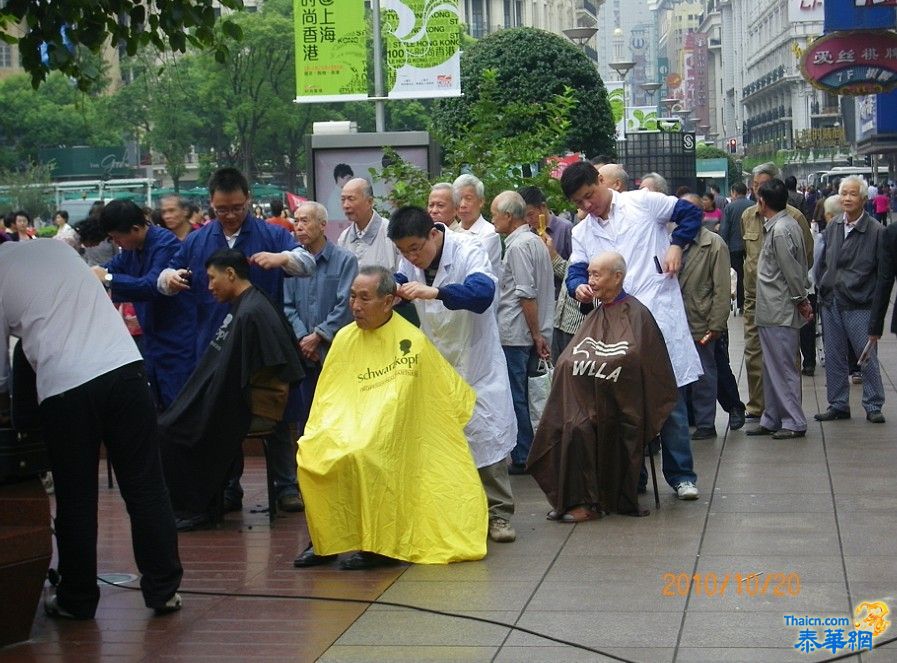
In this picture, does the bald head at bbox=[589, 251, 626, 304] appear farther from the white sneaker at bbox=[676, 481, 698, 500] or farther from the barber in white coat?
the barber in white coat

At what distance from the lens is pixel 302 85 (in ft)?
51.6

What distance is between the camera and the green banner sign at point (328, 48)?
1569 cm

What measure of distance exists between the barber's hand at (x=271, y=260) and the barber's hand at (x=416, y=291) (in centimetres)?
124

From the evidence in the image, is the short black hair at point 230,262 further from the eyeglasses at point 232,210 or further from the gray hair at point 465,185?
the gray hair at point 465,185

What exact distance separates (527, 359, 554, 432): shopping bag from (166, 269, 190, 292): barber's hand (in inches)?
105

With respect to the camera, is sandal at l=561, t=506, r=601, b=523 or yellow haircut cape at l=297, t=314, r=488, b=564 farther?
sandal at l=561, t=506, r=601, b=523

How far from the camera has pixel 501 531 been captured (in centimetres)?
769

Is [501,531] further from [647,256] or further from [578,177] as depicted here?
[578,177]

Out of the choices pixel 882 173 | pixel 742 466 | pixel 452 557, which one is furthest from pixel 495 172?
pixel 882 173

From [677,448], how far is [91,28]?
13.3 feet

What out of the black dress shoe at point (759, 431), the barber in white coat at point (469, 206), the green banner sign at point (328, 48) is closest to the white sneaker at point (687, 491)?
the barber in white coat at point (469, 206)

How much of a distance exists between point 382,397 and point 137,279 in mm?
2339
